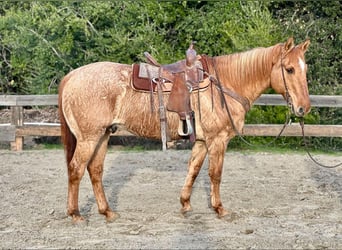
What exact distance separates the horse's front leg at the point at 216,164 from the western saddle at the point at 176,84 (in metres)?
0.23

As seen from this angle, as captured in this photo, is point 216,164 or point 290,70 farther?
point 216,164

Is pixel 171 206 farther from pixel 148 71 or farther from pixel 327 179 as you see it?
pixel 327 179

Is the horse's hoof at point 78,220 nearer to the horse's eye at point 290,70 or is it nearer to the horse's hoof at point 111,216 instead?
the horse's hoof at point 111,216

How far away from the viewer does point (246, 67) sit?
534 centimetres

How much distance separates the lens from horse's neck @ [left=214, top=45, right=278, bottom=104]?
530 centimetres

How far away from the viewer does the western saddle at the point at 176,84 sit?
5121mm

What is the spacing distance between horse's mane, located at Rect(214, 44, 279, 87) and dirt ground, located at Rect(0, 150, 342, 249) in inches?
54.5

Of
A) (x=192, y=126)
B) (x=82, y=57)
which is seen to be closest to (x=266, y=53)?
(x=192, y=126)

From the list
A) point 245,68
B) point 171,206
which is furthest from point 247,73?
point 171,206

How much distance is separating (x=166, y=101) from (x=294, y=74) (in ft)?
4.12

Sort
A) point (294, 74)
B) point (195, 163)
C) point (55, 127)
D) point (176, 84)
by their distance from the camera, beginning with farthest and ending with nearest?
1. point (55, 127)
2. point (195, 163)
3. point (176, 84)
4. point (294, 74)

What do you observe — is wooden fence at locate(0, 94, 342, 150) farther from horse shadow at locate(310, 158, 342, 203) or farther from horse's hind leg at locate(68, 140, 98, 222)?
horse's hind leg at locate(68, 140, 98, 222)

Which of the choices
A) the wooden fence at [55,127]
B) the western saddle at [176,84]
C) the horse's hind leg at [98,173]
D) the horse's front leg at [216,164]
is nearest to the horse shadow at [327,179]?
the wooden fence at [55,127]

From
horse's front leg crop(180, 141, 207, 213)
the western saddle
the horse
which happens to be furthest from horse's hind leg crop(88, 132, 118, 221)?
horse's front leg crop(180, 141, 207, 213)
